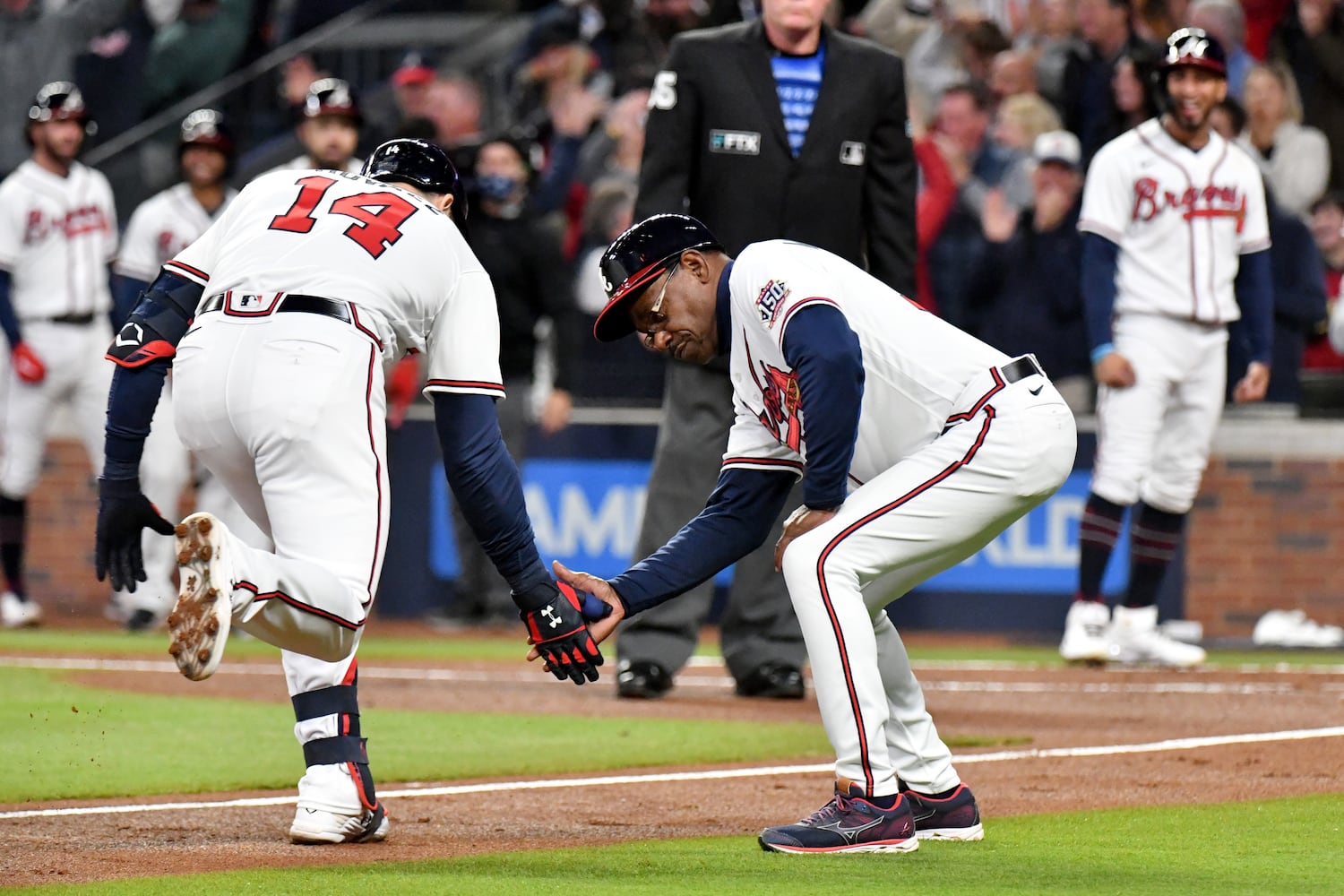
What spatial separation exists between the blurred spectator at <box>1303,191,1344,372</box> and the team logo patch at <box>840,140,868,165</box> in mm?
4584

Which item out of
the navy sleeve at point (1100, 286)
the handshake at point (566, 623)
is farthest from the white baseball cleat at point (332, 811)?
the navy sleeve at point (1100, 286)

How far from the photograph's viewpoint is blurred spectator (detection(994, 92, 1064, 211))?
12242 mm

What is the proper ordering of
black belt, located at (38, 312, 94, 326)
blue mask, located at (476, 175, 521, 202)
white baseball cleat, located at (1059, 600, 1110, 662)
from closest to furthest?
1. white baseball cleat, located at (1059, 600, 1110, 662)
2. black belt, located at (38, 312, 94, 326)
3. blue mask, located at (476, 175, 521, 202)

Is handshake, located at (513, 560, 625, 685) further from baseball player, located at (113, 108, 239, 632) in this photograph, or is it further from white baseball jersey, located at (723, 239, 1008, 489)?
baseball player, located at (113, 108, 239, 632)

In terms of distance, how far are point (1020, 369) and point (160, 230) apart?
729cm

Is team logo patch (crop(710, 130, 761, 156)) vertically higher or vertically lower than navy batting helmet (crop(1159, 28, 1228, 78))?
lower

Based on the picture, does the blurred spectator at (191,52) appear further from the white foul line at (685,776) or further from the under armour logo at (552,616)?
the under armour logo at (552,616)

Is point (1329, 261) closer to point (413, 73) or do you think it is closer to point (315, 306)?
point (413, 73)

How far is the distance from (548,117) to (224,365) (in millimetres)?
10145

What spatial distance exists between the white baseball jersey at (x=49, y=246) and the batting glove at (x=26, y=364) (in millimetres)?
282

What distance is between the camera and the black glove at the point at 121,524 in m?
4.78

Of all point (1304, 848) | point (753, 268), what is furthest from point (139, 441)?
point (1304, 848)

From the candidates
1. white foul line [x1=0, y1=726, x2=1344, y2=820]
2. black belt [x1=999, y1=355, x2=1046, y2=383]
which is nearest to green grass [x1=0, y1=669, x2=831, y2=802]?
white foul line [x1=0, y1=726, x2=1344, y2=820]

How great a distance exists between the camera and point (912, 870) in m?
4.41
